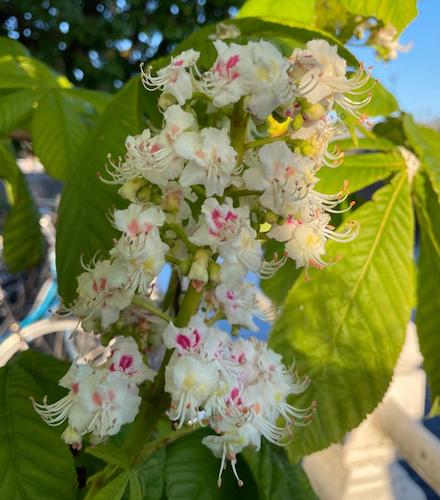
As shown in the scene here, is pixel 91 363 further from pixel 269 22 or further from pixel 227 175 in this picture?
pixel 269 22

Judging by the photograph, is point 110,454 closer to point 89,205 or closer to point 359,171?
point 89,205

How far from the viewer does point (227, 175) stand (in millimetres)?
319

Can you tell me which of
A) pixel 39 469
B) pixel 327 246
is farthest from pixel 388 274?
pixel 39 469

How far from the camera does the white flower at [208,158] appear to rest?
31 cm

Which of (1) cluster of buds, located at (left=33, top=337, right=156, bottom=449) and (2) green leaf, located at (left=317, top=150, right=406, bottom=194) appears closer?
(1) cluster of buds, located at (left=33, top=337, right=156, bottom=449)

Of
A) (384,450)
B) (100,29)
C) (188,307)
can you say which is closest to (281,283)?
(188,307)

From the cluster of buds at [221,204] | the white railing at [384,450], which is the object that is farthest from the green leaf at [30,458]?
the white railing at [384,450]

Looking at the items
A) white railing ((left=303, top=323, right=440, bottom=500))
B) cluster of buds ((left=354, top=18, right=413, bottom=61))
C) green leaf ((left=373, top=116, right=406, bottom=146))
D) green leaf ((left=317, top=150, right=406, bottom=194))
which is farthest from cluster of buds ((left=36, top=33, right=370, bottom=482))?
white railing ((left=303, top=323, right=440, bottom=500))

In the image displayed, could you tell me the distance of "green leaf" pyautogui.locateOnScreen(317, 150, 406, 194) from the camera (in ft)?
1.54

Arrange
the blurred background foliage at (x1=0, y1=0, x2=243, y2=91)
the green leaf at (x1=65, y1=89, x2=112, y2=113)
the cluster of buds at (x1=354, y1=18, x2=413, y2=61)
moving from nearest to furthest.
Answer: the green leaf at (x1=65, y1=89, x2=112, y2=113) < the cluster of buds at (x1=354, y1=18, x2=413, y2=61) < the blurred background foliage at (x1=0, y1=0, x2=243, y2=91)

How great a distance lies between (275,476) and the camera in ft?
1.45

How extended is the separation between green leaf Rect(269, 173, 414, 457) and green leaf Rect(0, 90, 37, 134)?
0.26m

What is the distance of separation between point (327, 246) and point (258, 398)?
132mm

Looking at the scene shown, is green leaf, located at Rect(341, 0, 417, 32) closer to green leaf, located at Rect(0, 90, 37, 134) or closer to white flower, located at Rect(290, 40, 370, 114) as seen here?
white flower, located at Rect(290, 40, 370, 114)
